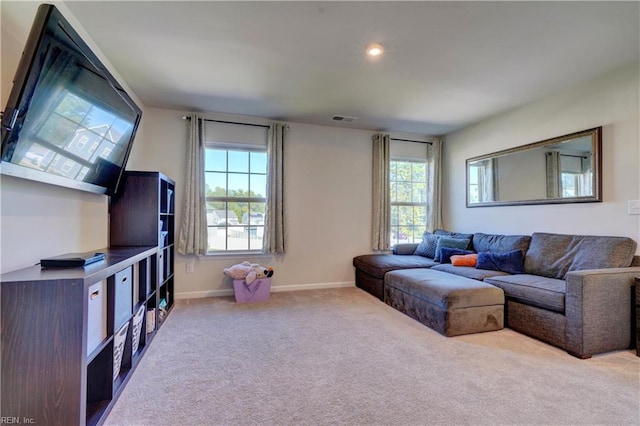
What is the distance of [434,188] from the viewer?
5.02 m

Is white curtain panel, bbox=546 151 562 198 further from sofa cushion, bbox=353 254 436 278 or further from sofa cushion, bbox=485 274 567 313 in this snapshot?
sofa cushion, bbox=353 254 436 278

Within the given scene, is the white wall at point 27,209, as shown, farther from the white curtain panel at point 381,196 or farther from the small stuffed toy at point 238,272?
the white curtain panel at point 381,196

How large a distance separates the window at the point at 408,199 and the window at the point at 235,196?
2.13 meters

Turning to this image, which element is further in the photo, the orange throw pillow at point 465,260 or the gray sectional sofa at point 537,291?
the orange throw pillow at point 465,260

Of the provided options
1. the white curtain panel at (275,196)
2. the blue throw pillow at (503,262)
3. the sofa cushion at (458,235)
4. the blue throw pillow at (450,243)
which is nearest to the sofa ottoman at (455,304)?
the blue throw pillow at (503,262)

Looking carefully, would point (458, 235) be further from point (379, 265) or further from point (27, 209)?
point (27, 209)

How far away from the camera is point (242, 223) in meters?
4.20

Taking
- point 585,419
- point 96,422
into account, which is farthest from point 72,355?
point 585,419

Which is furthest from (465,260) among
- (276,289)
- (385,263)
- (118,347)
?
(118,347)

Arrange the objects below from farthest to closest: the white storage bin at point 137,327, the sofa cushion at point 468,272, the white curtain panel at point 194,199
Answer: the white curtain panel at point 194,199, the sofa cushion at point 468,272, the white storage bin at point 137,327

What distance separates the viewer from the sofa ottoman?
2.70 meters

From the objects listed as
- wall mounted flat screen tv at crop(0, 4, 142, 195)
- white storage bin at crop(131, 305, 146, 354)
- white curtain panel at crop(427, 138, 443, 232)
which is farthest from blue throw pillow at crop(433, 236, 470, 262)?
wall mounted flat screen tv at crop(0, 4, 142, 195)

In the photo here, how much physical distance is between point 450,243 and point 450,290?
155 centimetres

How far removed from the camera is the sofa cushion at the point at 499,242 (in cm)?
350
